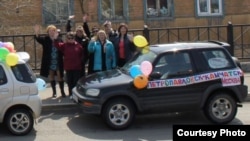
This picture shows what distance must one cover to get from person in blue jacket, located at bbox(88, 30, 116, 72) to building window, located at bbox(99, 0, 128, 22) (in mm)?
9613

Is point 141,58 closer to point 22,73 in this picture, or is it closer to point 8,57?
point 22,73

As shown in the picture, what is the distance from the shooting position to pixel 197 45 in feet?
29.2

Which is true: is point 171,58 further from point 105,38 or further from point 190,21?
point 190,21

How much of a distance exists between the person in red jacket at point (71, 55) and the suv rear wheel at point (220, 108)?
3.16m

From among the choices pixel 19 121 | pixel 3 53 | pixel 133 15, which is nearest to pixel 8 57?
pixel 3 53

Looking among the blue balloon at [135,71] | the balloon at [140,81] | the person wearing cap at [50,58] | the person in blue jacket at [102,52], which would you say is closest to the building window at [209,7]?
the person in blue jacket at [102,52]

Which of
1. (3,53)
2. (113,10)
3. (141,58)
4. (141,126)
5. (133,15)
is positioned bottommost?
(141,126)

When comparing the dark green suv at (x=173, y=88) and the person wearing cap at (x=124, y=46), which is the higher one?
the person wearing cap at (x=124, y=46)

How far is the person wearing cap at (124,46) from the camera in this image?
33.9ft

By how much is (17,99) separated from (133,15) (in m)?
12.4

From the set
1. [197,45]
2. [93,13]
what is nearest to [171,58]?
[197,45]

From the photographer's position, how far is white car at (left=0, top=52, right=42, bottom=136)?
806 cm

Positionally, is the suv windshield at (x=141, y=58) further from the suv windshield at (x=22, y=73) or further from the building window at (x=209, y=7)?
the building window at (x=209, y=7)

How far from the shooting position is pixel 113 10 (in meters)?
20.1
